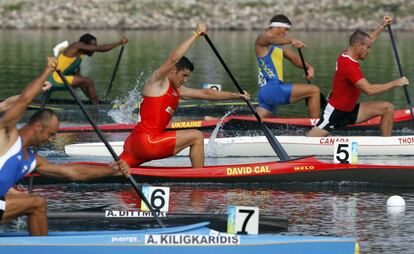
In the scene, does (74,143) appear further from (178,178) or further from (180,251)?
(180,251)

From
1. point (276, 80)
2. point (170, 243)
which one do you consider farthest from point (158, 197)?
point (276, 80)

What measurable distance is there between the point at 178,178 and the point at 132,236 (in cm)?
549

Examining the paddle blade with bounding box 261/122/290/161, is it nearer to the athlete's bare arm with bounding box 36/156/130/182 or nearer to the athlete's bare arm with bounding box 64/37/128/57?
the athlete's bare arm with bounding box 36/156/130/182

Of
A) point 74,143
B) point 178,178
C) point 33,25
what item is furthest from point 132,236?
point 33,25

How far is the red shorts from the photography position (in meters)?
18.7

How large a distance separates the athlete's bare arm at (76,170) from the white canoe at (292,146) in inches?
282

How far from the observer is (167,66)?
1812 centimetres

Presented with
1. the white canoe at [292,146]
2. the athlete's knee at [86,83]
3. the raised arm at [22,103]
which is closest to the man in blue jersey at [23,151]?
the raised arm at [22,103]

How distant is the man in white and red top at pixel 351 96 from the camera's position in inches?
843

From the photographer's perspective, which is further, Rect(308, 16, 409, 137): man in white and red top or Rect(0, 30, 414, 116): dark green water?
Rect(0, 30, 414, 116): dark green water

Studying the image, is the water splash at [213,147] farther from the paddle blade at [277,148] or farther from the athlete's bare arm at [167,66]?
the athlete's bare arm at [167,66]

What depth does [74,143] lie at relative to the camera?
23922 millimetres

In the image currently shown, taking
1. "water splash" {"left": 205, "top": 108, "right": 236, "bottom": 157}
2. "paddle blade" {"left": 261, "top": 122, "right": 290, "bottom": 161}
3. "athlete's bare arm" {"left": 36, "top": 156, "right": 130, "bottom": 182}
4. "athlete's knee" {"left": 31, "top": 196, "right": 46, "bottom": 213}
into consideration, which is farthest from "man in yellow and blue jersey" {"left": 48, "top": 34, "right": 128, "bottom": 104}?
"athlete's knee" {"left": 31, "top": 196, "right": 46, "bottom": 213}

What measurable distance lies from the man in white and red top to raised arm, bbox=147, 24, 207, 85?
12.9ft
